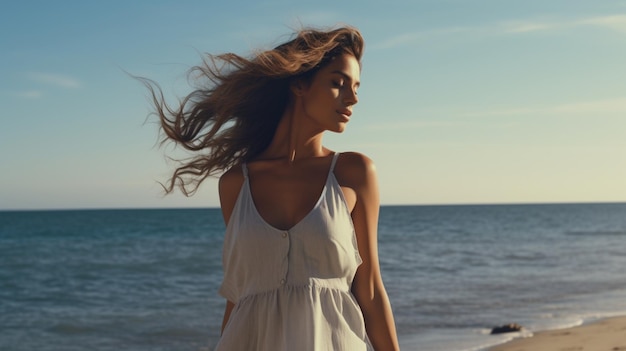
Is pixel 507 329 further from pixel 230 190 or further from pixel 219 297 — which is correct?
pixel 230 190

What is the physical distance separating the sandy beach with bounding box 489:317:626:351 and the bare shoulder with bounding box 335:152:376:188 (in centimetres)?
606

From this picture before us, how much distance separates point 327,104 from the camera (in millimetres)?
2744

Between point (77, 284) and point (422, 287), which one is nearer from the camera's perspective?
point (422, 287)

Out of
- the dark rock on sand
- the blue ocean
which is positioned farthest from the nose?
the dark rock on sand

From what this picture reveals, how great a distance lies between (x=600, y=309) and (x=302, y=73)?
34.1 ft

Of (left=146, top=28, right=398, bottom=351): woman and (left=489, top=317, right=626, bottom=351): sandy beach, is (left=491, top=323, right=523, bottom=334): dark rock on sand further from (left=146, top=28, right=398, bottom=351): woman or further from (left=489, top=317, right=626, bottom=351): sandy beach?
(left=146, top=28, right=398, bottom=351): woman

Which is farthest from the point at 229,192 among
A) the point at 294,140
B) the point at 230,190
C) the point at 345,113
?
the point at 345,113

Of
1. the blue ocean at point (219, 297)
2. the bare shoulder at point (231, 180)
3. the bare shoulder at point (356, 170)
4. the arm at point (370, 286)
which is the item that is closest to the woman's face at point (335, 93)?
the bare shoulder at point (356, 170)

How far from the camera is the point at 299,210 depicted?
2.66m

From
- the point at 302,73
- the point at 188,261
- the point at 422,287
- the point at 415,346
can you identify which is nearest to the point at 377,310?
the point at 302,73

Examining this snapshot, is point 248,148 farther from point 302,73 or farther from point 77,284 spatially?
point 77,284

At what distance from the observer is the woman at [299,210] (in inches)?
101

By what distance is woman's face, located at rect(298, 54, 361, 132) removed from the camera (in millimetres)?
2738

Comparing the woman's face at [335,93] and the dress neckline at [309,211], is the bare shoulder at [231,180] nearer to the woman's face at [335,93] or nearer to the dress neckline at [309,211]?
the dress neckline at [309,211]
